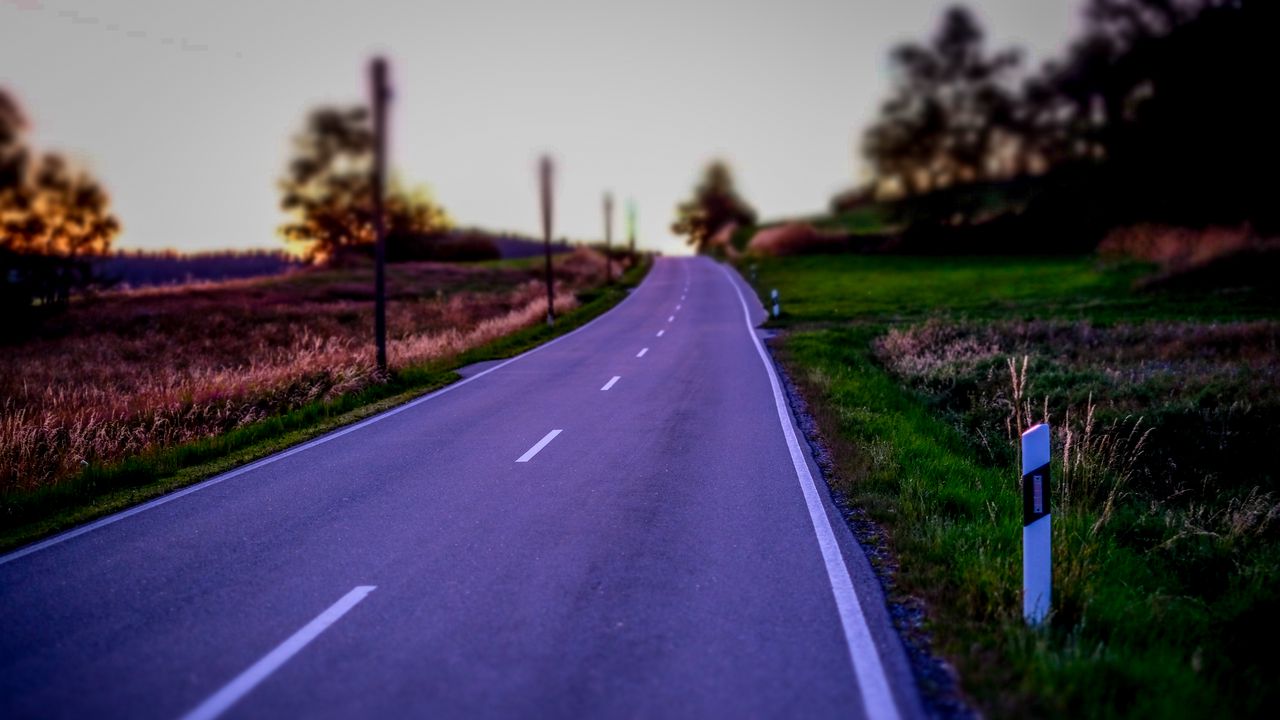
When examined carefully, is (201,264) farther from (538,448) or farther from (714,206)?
(538,448)

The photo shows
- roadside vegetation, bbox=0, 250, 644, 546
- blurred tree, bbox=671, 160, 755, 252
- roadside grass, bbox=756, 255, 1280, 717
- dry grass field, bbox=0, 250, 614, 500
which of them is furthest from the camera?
blurred tree, bbox=671, 160, 755, 252

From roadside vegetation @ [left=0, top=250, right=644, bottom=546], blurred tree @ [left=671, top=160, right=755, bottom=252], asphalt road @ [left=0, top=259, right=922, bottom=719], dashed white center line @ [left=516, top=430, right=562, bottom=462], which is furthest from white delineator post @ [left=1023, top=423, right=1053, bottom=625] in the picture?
blurred tree @ [left=671, top=160, right=755, bottom=252]

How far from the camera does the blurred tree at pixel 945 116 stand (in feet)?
187

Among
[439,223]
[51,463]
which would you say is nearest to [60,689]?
[51,463]

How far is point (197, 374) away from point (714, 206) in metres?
122

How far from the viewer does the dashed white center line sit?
9.60 m

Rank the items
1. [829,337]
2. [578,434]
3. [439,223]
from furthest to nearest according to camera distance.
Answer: [439,223], [829,337], [578,434]

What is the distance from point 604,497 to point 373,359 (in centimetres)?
1193

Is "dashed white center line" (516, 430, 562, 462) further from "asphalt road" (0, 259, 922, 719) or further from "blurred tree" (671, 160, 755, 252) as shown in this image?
"blurred tree" (671, 160, 755, 252)

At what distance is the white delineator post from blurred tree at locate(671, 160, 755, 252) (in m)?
128

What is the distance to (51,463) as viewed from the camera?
9.53 m

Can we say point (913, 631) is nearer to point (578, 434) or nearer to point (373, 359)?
point (578, 434)

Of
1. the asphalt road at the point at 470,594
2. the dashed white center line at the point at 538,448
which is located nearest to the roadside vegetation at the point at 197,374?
the asphalt road at the point at 470,594

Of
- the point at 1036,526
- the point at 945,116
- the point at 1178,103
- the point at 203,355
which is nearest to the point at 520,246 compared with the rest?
the point at 945,116
